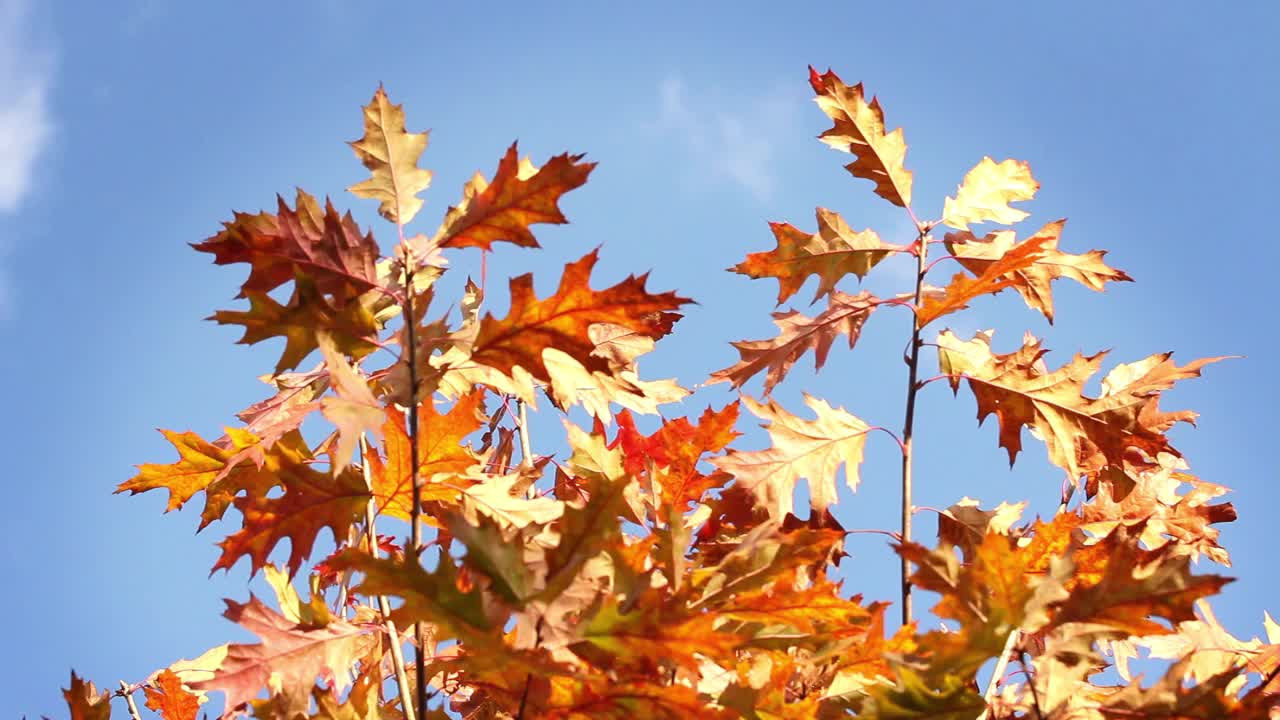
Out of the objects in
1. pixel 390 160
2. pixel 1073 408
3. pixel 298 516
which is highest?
pixel 390 160

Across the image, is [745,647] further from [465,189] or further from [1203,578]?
[465,189]

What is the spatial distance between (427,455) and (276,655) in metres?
0.50

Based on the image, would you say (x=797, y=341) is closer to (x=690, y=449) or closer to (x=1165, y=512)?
(x=690, y=449)

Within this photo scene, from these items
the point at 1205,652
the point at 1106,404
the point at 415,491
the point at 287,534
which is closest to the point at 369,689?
the point at 287,534

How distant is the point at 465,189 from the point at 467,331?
0.34m

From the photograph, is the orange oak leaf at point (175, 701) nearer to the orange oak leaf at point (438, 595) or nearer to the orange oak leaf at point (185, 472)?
the orange oak leaf at point (185, 472)

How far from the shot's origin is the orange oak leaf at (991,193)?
302 centimetres

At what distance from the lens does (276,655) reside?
6.76ft

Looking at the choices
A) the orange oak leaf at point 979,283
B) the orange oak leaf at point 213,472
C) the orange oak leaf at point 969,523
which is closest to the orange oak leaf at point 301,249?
the orange oak leaf at point 213,472

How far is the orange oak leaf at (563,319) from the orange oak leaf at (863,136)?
116cm

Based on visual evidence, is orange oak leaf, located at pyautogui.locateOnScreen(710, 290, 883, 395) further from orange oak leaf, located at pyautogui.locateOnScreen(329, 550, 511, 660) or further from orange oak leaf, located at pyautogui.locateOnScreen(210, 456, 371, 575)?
orange oak leaf, located at pyautogui.locateOnScreen(329, 550, 511, 660)

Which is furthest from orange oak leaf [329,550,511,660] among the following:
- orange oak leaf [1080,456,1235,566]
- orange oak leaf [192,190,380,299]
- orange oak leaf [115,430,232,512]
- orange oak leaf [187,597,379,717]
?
orange oak leaf [1080,456,1235,566]

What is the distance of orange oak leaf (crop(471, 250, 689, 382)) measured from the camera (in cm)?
202

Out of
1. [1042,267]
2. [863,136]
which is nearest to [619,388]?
[863,136]
